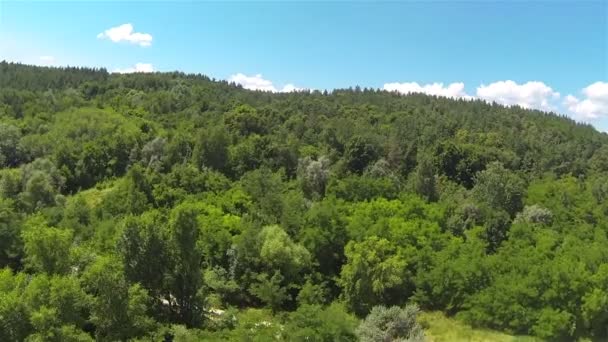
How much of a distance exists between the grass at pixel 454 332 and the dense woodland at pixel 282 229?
1.22 m

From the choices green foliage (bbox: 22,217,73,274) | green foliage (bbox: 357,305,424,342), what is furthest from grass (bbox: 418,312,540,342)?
green foliage (bbox: 22,217,73,274)

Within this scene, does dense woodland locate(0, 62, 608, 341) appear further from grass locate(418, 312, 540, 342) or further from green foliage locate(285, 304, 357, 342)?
grass locate(418, 312, 540, 342)

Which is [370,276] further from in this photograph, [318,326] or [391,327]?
[318,326]

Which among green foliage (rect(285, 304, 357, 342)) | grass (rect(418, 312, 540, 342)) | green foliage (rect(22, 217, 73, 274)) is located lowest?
grass (rect(418, 312, 540, 342))

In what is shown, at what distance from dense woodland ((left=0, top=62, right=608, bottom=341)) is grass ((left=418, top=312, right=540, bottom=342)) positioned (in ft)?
4.02

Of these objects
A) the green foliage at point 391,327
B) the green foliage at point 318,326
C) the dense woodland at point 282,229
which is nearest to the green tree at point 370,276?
the dense woodland at point 282,229

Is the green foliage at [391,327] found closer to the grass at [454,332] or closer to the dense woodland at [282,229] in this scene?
the dense woodland at [282,229]

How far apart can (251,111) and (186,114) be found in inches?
692

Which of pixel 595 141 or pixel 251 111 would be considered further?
pixel 595 141

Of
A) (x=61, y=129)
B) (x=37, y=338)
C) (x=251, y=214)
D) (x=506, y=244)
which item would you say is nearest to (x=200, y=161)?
(x=251, y=214)

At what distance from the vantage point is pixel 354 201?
61.3m

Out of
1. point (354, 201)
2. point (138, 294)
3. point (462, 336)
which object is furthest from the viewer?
point (354, 201)

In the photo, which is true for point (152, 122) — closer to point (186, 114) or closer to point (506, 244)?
point (186, 114)

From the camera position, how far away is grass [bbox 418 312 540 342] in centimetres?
3775
